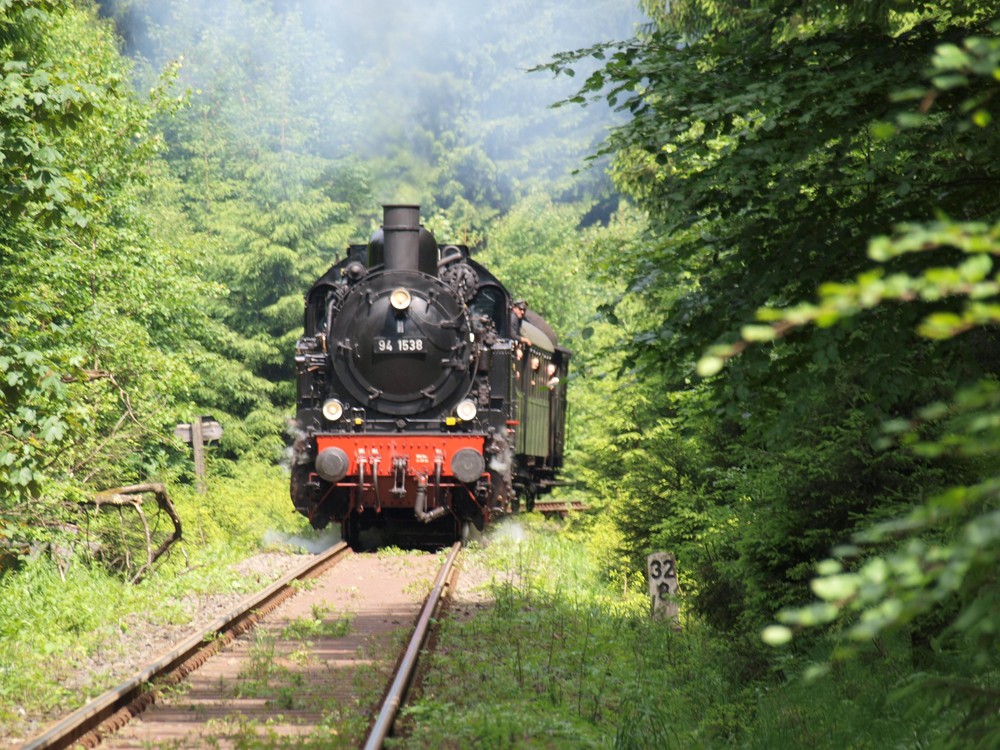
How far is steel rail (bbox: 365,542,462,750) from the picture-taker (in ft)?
21.0

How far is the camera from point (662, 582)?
36.4ft

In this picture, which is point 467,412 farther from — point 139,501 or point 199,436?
point 199,436

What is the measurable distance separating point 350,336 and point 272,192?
2652 centimetres

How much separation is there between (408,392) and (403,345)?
2.13 ft

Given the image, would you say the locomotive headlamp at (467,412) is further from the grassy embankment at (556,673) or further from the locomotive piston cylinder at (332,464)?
the grassy embankment at (556,673)

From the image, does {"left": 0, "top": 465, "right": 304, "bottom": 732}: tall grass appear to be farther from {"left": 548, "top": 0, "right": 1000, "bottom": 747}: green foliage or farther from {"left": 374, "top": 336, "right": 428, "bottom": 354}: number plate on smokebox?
{"left": 548, "top": 0, "right": 1000, "bottom": 747}: green foliage

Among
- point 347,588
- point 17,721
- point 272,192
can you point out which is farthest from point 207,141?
point 17,721

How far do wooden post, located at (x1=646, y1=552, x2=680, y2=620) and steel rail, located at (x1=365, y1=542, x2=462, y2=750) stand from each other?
1959 millimetres

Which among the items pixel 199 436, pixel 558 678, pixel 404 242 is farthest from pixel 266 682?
pixel 199 436

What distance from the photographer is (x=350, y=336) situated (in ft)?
55.1

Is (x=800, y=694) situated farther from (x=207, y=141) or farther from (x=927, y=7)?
(x=207, y=141)

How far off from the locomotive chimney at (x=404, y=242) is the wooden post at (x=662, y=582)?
714 cm

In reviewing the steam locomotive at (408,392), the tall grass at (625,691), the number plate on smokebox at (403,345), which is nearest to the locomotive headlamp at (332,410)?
the steam locomotive at (408,392)

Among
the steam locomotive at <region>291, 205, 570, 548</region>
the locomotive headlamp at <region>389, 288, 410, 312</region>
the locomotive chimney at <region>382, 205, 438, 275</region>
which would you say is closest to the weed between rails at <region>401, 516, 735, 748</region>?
the steam locomotive at <region>291, 205, 570, 548</region>
